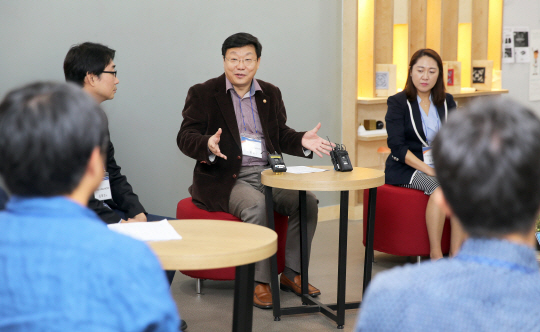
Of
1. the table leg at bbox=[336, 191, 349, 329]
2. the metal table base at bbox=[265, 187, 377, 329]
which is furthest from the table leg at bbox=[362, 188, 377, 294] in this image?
the table leg at bbox=[336, 191, 349, 329]

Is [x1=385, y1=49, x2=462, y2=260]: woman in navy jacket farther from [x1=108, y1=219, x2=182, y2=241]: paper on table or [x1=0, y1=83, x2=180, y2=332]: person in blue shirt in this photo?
[x1=0, y1=83, x2=180, y2=332]: person in blue shirt

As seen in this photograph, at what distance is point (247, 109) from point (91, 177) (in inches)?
96.8

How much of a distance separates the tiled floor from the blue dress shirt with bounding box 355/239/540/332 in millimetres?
A: 2079

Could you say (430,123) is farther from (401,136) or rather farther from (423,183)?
(423,183)

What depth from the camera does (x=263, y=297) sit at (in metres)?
3.14

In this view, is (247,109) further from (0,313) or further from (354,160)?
(0,313)

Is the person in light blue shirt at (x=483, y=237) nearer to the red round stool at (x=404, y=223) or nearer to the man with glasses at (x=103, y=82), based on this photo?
the man with glasses at (x=103, y=82)

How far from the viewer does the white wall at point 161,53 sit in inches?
140

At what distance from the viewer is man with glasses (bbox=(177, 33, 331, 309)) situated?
3.19 metres

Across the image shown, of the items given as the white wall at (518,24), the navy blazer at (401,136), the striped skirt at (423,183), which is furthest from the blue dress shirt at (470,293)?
the white wall at (518,24)

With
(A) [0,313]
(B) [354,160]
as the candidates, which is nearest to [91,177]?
(A) [0,313]

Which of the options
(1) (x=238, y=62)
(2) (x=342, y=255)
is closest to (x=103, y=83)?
(1) (x=238, y=62)

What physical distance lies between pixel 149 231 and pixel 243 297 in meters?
0.38

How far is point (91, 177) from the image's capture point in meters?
1.01
